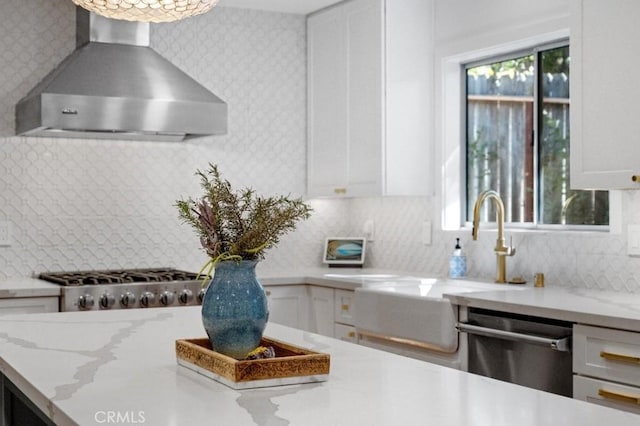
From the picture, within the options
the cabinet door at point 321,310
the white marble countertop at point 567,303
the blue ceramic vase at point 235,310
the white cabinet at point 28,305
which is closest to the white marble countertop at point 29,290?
the white cabinet at point 28,305

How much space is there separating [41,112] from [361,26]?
1889 mm

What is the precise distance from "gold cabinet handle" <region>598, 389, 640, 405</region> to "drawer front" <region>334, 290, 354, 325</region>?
1.81 metres

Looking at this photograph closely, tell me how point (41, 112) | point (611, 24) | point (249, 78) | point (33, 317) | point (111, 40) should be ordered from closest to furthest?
point (33, 317) < point (611, 24) < point (41, 112) < point (111, 40) < point (249, 78)

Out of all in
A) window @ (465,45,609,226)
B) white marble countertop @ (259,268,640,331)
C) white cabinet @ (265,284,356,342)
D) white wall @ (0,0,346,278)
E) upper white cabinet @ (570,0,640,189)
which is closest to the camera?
white marble countertop @ (259,268,640,331)

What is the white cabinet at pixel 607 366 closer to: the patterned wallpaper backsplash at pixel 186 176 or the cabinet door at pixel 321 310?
the patterned wallpaper backsplash at pixel 186 176

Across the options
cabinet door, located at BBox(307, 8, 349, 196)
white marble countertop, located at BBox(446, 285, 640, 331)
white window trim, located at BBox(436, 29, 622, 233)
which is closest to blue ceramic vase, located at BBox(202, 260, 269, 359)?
white marble countertop, located at BBox(446, 285, 640, 331)

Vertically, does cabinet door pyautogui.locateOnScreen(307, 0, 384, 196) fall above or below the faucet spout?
above

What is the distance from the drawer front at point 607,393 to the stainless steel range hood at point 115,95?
8.10ft

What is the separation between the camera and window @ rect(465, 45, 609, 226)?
4.33 meters

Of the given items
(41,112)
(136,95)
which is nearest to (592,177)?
(136,95)

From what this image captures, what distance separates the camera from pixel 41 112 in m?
4.34

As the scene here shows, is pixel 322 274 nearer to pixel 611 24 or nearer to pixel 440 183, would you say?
pixel 440 183

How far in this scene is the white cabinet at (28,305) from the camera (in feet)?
13.9

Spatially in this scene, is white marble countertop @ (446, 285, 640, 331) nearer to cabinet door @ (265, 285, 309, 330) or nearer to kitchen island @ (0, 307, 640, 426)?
kitchen island @ (0, 307, 640, 426)
